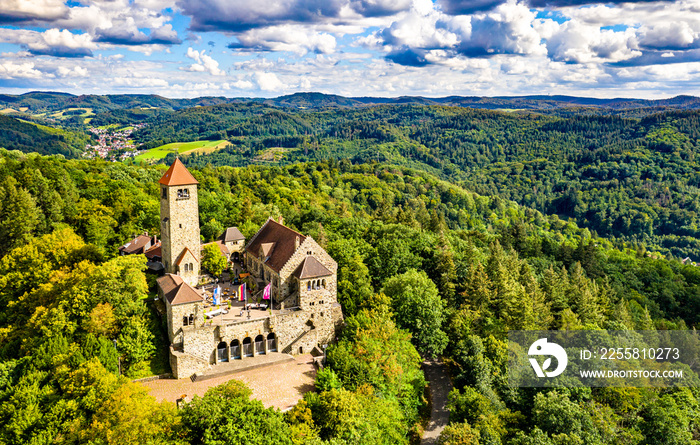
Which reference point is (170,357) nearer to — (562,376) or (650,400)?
(562,376)

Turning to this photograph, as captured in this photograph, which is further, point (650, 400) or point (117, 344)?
point (650, 400)

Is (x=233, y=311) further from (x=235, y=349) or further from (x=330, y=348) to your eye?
(x=330, y=348)

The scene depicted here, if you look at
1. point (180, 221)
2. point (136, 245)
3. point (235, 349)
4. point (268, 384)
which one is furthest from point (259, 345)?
point (136, 245)

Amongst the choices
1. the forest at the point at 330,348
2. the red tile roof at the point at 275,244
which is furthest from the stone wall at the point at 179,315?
the red tile roof at the point at 275,244

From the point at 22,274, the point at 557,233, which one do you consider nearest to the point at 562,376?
the point at 22,274

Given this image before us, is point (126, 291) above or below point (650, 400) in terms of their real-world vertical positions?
above

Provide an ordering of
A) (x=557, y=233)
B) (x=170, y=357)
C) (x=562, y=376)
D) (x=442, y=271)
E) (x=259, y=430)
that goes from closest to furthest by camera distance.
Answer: (x=259, y=430) → (x=170, y=357) → (x=562, y=376) → (x=442, y=271) → (x=557, y=233)
